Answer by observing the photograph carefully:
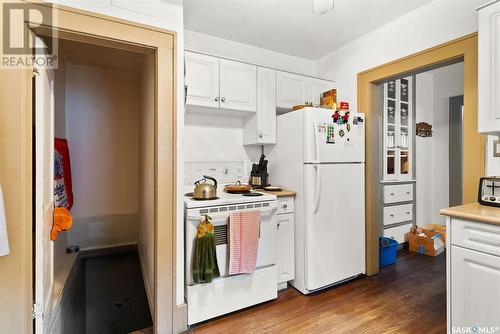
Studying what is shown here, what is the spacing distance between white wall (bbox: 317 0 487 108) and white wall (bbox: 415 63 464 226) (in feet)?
5.12

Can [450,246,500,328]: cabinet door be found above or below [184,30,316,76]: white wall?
below

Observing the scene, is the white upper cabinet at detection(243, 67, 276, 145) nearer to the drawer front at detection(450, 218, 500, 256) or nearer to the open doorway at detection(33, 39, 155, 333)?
the open doorway at detection(33, 39, 155, 333)

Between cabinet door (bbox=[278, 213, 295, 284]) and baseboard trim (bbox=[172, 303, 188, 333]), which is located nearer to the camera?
baseboard trim (bbox=[172, 303, 188, 333])

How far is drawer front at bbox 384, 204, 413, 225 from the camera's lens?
3334 millimetres

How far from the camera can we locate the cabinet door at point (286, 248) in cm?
232

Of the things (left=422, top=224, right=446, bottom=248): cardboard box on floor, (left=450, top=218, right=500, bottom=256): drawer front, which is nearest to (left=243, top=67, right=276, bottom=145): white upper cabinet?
(left=450, top=218, right=500, bottom=256): drawer front

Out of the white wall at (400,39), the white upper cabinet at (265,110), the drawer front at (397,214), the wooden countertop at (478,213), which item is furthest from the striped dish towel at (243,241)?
the drawer front at (397,214)

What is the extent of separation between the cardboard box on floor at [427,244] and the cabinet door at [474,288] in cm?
200

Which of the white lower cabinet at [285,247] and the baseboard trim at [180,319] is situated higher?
the white lower cabinet at [285,247]

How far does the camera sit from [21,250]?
1362 millimetres

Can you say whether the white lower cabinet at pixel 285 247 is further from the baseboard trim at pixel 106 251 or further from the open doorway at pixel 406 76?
the baseboard trim at pixel 106 251

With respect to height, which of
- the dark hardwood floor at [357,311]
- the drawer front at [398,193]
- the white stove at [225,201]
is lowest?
the dark hardwood floor at [357,311]

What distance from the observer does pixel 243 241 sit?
1.97m

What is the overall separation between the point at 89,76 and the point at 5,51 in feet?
5.95
